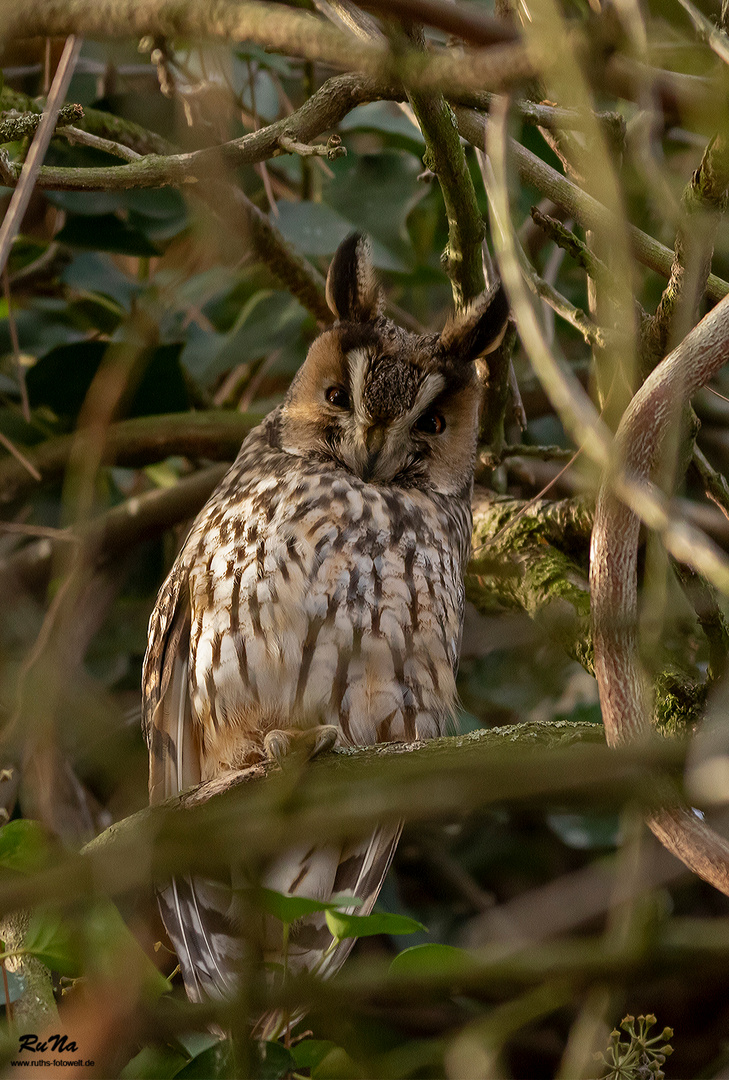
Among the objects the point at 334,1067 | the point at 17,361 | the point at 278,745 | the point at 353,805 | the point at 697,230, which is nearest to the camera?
the point at 353,805

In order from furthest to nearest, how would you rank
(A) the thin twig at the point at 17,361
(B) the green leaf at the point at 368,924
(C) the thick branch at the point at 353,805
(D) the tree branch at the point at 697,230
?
(A) the thin twig at the point at 17,361 < (D) the tree branch at the point at 697,230 < (B) the green leaf at the point at 368,924 < (C) the thick branch at the point at 353,805

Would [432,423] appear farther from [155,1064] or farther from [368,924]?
[155,1064]

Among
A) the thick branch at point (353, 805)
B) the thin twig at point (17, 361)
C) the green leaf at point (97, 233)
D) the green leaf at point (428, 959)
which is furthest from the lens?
the green leaf at point (97, 233)

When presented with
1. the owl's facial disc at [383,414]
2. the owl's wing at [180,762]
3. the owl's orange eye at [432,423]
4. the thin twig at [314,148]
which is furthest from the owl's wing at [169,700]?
the thin twig at [314,148]

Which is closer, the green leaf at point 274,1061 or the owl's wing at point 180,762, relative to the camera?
the green leaf at point 274,1061

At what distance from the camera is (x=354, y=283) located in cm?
191

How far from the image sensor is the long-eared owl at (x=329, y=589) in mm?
1712

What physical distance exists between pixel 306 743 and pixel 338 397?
0.76 m

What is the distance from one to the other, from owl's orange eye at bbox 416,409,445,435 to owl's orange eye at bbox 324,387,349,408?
14 cm

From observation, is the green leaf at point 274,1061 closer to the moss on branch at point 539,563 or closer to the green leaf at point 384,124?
the moss on branch at point 539,563

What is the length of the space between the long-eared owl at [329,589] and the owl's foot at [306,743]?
0.58 feet

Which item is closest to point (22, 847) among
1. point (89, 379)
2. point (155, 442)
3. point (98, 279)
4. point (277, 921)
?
point (277, 921)

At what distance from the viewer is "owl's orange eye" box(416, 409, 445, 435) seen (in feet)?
6.25

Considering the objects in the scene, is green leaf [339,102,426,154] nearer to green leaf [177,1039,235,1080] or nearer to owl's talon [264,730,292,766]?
owl's talon [264,730,292,766]
